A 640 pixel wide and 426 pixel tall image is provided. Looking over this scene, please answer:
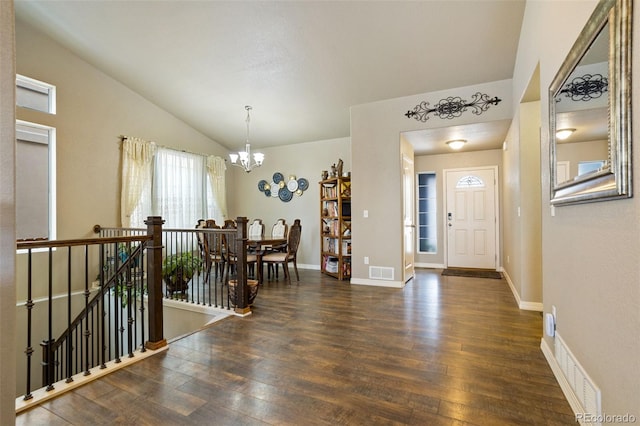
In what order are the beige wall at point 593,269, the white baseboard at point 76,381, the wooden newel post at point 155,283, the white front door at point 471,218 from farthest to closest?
the white front door at point 471,218
the wooden newel post at point 155,283
the white baseboard at point 76,381
the beige wall at point 593,269

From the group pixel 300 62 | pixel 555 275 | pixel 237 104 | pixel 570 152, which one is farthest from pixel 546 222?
pixel 237 104

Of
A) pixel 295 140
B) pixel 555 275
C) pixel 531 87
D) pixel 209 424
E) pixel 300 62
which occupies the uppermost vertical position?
pixel 300 62

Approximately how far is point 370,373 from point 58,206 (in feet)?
15.9

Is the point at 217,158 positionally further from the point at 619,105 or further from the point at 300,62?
the point at 619,105

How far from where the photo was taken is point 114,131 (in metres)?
5.02

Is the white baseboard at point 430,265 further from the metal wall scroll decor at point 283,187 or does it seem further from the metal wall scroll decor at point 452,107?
the metal wall scroll decor at point 452,107

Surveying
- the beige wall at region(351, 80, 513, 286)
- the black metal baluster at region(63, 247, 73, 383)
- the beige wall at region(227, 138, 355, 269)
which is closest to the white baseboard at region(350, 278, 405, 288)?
the beige wall at region(351, 80, 513, 286)

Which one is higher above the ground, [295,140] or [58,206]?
[295,140]

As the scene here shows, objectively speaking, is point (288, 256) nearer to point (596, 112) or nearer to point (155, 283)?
point (155, 283)

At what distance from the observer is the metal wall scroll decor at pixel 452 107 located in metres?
4.07

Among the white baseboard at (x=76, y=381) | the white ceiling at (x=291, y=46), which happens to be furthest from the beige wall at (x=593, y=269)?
the white baseboard at (x=76, y=381)

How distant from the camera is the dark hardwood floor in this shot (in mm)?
1667

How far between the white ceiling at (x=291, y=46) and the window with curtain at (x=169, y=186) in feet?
3.91

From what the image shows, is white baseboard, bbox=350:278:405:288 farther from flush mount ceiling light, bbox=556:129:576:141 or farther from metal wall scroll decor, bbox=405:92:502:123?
flush mount ceiling light, bbox=556:129:576:141
